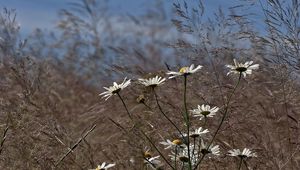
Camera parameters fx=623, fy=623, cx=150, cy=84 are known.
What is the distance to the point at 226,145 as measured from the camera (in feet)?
7.01

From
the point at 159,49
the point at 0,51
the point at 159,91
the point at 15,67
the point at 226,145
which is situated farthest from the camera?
the point at 159,49

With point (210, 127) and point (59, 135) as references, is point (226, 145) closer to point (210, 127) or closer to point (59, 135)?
point (210, 127)

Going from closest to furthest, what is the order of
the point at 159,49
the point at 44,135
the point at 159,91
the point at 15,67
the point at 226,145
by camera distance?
the point at 226,145 → the point at 44,135 → the point at 159,91 → the point at 15,67 → the point at 159,49

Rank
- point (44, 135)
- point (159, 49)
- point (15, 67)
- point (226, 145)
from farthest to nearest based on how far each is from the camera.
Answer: point (159, 49) < point (15, 67) < point (44, 135) < point (226, 145)

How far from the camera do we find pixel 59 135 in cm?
226

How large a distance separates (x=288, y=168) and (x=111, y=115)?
1.18m

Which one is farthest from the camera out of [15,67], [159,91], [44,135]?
[15,67]

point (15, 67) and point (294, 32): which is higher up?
point (294, 32)

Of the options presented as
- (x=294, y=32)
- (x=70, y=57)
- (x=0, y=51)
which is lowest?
(x=70, y=57)

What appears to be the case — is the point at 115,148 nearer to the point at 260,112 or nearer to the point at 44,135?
the point at 44,135

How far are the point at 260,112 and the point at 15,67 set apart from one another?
1.31 meters

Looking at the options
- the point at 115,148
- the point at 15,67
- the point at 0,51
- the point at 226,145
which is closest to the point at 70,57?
the point at 0,51

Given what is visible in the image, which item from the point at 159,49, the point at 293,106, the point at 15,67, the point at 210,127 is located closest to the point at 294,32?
A: the point at 293,106

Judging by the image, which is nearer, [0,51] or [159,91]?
[159,91]
